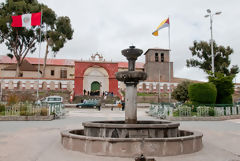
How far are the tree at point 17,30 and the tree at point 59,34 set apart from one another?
2.39 m

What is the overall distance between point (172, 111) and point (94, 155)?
1203cm

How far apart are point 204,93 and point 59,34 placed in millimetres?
30338

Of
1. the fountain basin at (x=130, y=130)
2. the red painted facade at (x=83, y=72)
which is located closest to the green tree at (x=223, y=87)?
the fountain basin at (x=130, y=130)

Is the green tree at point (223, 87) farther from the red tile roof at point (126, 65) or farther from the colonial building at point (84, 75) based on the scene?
the red tile roof at point (126, 65)

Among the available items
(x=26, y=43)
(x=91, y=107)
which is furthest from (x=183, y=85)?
(x=26, y=43)


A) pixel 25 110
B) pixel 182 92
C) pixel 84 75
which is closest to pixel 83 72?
pixel 84 75

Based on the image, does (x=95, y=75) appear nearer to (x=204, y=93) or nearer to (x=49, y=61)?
(x=49, y=61)

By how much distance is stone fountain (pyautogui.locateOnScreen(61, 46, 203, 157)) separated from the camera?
197 inches

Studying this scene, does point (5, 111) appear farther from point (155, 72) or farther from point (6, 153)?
point (155, 72)

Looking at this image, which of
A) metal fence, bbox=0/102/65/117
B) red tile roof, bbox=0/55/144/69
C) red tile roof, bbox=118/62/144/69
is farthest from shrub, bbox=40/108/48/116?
red tile roof, bbox=118/62/144/69

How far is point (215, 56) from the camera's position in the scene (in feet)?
131

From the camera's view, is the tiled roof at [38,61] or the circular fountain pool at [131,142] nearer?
the circular fountain pool at [131,142]

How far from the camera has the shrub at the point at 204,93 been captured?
1731 centimetres

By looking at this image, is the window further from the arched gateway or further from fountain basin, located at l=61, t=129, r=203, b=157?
fountain basin, located at l=61, t=129, r=203, b=157
